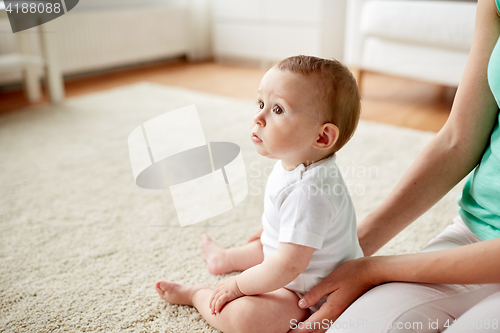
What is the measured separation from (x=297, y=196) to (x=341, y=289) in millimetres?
146

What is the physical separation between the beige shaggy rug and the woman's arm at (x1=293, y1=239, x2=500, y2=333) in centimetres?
23

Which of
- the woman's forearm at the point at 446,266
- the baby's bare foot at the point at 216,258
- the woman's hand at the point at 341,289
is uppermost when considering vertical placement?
the woman's forearm at the point at 446,266

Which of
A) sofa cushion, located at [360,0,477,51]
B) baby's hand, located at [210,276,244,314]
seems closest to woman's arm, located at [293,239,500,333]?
baby's hand, located at [210,276,244,314]

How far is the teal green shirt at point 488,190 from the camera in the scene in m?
0.59

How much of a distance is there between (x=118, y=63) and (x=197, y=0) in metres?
0.90

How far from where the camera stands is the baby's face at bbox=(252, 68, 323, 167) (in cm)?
57

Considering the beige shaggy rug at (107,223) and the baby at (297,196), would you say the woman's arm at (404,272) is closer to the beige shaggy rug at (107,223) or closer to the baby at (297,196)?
the baby at (297,196)

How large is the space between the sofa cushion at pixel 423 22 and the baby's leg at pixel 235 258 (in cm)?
151

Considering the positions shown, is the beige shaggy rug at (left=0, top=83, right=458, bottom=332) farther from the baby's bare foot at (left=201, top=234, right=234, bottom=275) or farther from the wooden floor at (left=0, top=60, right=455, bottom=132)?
the wooden floor at (left=0, top=60, right=455, bottom=132)

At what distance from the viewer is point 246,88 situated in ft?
8.71

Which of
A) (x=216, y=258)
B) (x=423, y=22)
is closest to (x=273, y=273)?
(x=216, y=258)

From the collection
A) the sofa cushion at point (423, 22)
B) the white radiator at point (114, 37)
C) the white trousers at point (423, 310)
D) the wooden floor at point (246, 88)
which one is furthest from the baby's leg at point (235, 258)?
the white radiator at point (114, 37)

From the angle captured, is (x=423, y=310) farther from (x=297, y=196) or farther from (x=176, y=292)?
(x=176, y=292)

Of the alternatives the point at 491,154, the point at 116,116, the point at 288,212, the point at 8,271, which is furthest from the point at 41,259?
the point at 116,116
